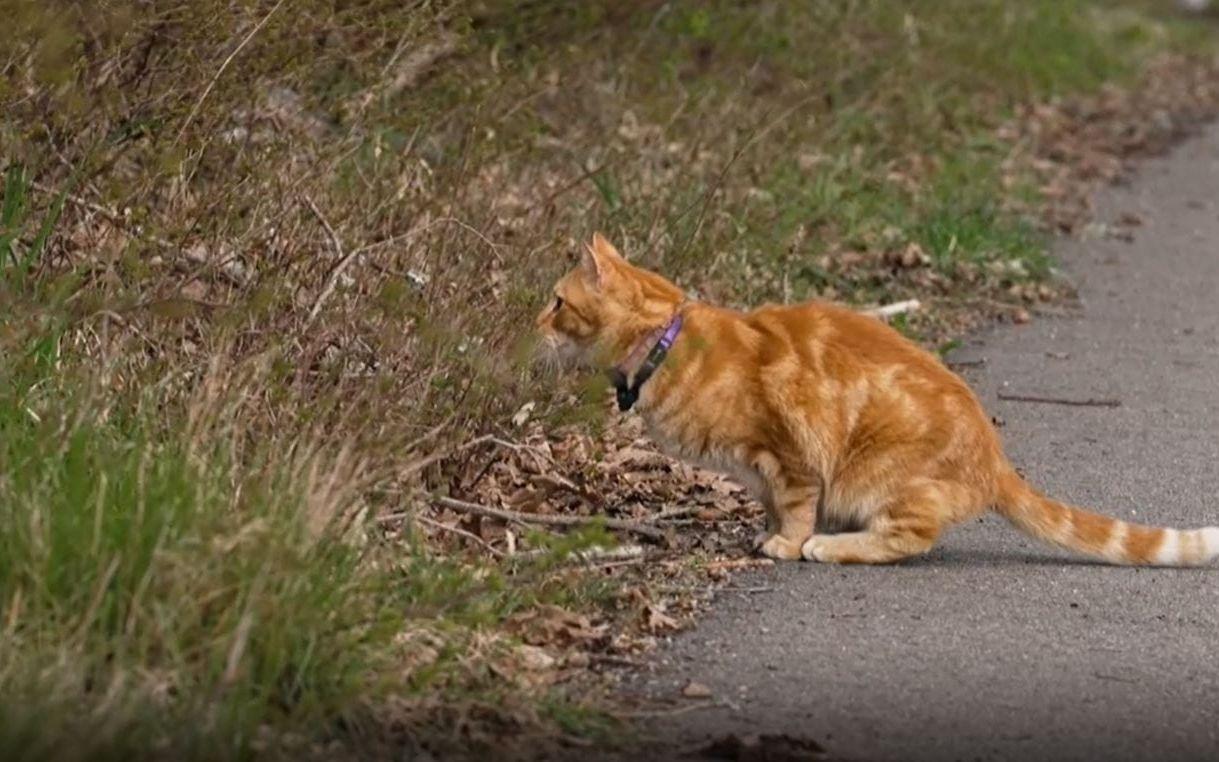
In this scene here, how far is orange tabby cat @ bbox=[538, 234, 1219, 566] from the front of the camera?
289 inches

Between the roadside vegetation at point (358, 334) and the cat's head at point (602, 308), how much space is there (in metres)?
0.16

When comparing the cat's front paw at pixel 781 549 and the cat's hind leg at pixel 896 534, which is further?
the cat's front paw at pixel 781 549

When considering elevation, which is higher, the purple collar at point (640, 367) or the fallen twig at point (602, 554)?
the purple collar at point (640, 367)

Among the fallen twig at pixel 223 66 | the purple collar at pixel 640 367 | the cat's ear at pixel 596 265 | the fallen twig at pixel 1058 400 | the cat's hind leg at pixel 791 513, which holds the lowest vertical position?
the fallen twig at pixel 1058 400

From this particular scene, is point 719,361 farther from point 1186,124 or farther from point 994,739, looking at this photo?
point 1186,124

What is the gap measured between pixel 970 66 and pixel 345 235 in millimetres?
10394

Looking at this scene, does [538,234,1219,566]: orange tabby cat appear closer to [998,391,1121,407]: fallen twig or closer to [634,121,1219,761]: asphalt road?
[634,121,1219,761]: asphalt road

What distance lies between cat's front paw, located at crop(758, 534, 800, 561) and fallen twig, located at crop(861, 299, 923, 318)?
319 centimetres

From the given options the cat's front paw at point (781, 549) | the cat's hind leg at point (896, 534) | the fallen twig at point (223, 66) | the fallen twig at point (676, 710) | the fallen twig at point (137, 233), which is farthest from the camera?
the fallen twig at point (223, 66)

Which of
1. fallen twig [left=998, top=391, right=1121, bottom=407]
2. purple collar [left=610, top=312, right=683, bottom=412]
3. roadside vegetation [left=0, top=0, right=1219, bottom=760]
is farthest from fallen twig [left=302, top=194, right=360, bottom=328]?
fallen twig [left=998, top=391, right=1121, bottom=407]

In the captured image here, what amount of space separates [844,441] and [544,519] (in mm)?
938

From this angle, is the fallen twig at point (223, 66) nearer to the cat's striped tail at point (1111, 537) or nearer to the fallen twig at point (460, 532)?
the fallen twig at point (460, 532)

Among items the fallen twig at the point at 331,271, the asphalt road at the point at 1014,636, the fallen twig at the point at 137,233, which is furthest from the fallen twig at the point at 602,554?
the fallen twig at the point at 137,233

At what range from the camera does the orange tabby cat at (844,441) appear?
7.33 m
